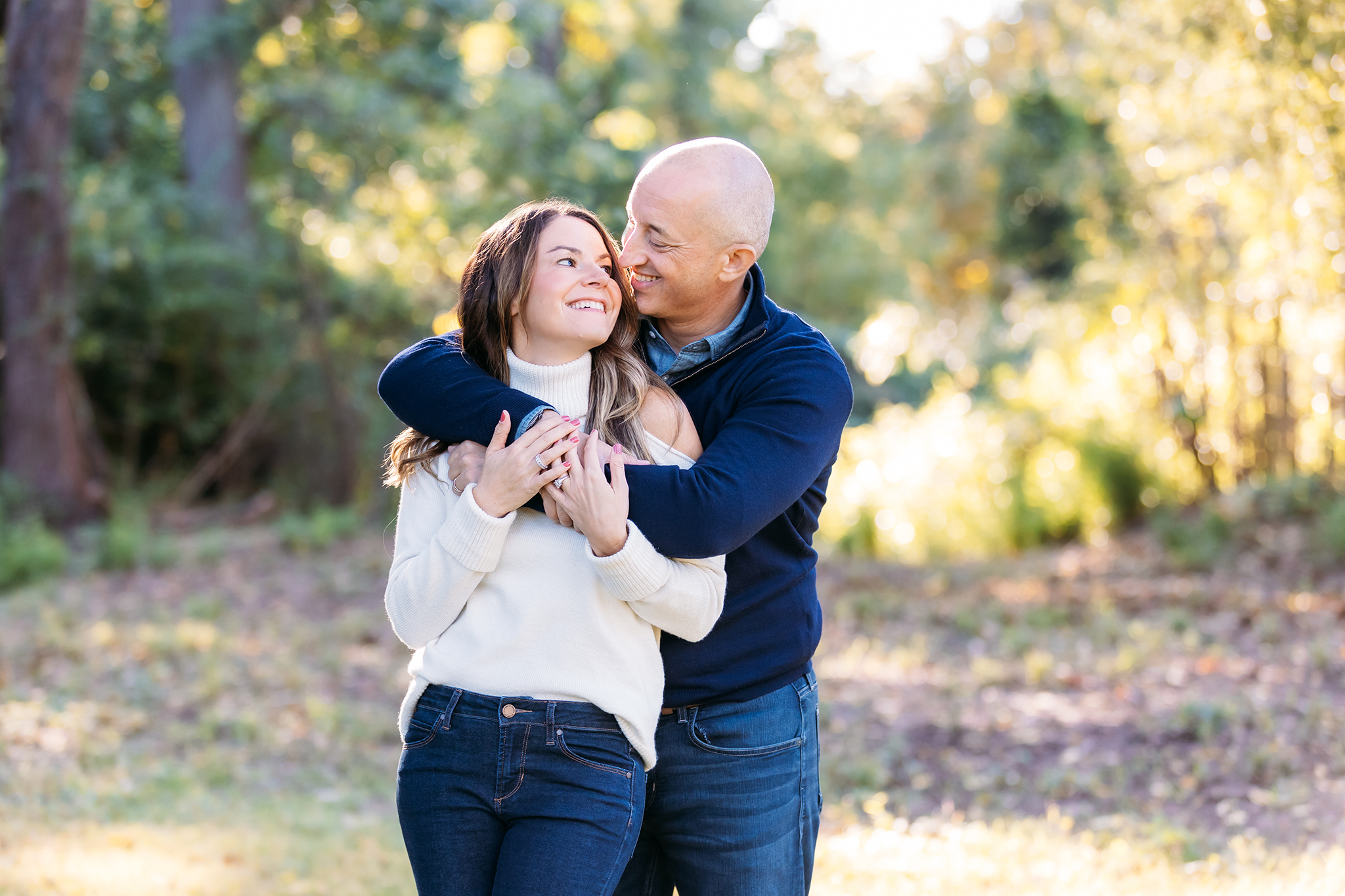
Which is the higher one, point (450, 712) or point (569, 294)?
point (569, 294)

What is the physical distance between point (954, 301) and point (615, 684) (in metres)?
32.0

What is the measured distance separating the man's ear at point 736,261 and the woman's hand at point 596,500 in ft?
1.50

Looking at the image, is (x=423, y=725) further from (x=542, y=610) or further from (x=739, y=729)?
(x=739, y=729)

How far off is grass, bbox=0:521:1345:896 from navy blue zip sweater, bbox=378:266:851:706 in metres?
2.28

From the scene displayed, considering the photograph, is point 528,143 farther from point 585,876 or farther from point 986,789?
point 585,876

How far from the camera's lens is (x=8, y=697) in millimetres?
6641

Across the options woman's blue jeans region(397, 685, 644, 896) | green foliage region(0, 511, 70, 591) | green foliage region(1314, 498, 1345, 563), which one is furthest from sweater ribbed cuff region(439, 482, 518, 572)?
green foliage region(0, 511, 70, 591)

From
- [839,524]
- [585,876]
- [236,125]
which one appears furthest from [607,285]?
[236,125]

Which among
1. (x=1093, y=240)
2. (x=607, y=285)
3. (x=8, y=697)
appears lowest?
(x=8, y=697)

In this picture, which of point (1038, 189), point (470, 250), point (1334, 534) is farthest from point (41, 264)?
point (1038, 189)

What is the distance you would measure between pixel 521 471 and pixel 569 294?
343mm

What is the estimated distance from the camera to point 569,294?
2.03 metres

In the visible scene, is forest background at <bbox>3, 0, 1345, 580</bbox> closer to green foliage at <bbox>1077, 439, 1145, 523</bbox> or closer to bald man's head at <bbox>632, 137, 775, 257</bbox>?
green foliage at <bbox>1077, 439, 1145, 523</bbox>

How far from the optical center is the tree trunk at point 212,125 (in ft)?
42.9
